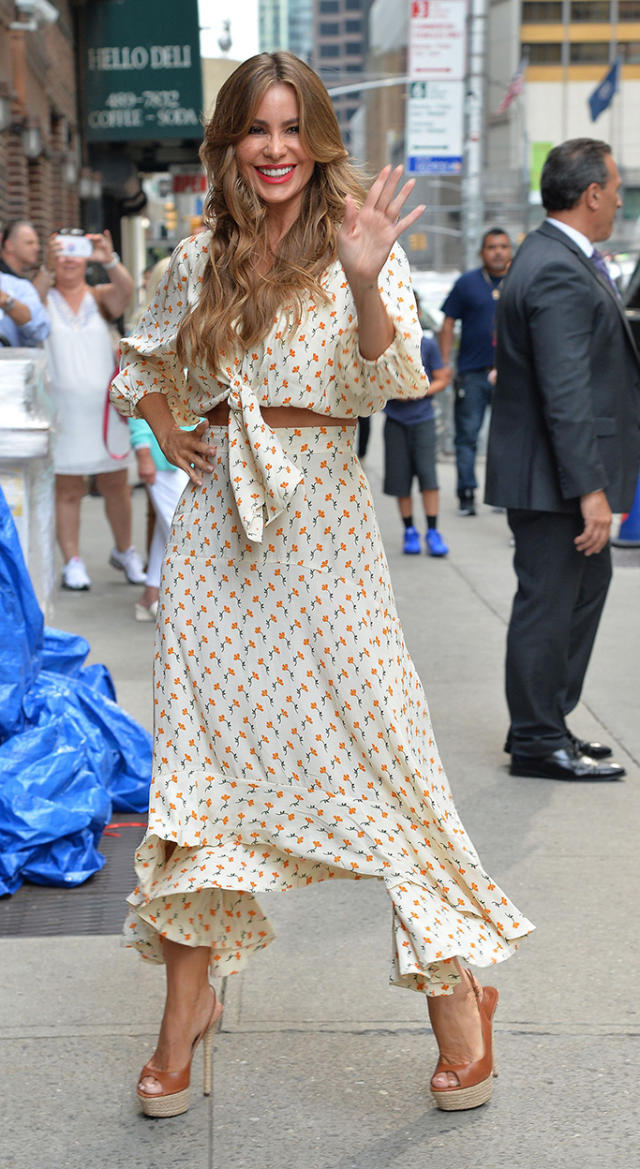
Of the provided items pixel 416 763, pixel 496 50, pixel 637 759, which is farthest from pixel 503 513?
pixel 496 50

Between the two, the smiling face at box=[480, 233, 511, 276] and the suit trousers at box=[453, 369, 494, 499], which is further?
the suit trousers at box=[453, 369, 494, 499]

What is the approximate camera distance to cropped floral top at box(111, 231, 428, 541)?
2762 mm

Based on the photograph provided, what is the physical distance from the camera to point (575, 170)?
500 centimetres

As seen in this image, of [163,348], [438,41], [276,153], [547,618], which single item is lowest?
[547,618]

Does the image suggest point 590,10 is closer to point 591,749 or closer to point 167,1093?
point 591,749

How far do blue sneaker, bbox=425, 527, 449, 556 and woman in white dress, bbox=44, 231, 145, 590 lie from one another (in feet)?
7.52

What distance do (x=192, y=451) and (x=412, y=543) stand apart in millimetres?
7310

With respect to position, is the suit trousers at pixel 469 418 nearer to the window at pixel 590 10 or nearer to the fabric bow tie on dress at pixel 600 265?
the fabric bow tie on dress at pixel 600 265

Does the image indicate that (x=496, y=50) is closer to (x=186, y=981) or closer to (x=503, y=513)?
(x=503, y=513)

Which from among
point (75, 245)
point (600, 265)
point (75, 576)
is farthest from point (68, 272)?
point (600, 265)

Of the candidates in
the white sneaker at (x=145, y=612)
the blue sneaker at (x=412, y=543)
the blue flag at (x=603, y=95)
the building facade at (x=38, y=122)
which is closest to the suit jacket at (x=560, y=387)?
the white sneaker at (x=145, y=612)

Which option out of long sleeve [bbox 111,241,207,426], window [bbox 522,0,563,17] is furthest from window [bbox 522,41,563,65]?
long sleeve [bbox 111,241,207,426]

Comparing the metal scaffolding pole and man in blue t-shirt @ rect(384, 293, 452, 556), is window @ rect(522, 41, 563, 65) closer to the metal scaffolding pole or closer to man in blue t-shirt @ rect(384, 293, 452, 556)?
the metal scaffolding pole

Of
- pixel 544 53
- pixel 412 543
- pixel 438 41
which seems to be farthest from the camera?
pixel 544 53
